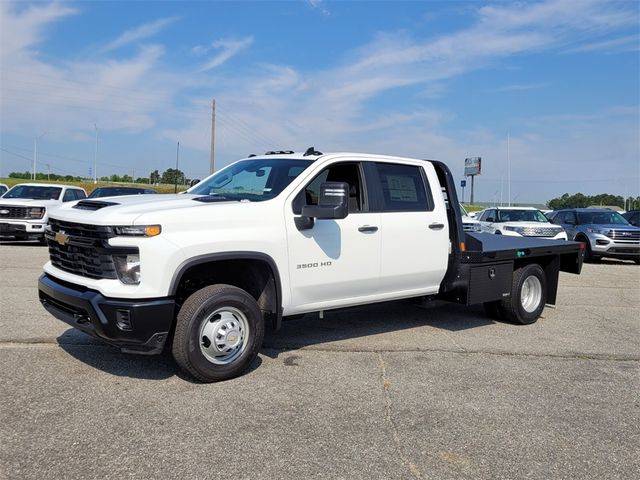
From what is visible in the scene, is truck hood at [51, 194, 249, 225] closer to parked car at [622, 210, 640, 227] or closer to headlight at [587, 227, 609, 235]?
headlight at [587, 227, 609, 235]

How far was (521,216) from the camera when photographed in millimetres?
18000

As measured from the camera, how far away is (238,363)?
15.8ft

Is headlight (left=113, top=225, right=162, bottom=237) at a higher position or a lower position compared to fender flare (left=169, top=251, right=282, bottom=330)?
higher

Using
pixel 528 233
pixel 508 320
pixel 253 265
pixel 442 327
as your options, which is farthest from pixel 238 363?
pixel 528 233

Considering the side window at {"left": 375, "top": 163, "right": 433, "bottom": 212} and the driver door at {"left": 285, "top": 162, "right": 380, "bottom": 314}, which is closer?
the driver door at {"left": 285, "top": 162, "right": 380, "bottom": 314}

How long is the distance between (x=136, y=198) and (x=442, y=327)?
13.4ft

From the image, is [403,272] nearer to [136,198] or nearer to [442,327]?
[442,327]

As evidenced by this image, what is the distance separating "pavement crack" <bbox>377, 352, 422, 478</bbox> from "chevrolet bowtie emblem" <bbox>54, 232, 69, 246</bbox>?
2.89 meters

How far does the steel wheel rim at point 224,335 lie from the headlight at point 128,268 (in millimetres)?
655

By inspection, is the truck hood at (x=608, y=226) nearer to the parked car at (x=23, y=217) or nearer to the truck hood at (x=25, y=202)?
the parked car at (x=23, y=217)

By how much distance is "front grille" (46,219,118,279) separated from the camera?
4398 millimetres

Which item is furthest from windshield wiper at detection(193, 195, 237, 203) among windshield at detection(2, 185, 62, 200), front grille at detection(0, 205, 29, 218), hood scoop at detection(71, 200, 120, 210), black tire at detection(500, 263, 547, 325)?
windshield at detection(2, 185, 62, 200)

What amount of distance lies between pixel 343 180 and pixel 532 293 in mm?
3467

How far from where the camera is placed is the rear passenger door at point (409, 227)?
589 cm
